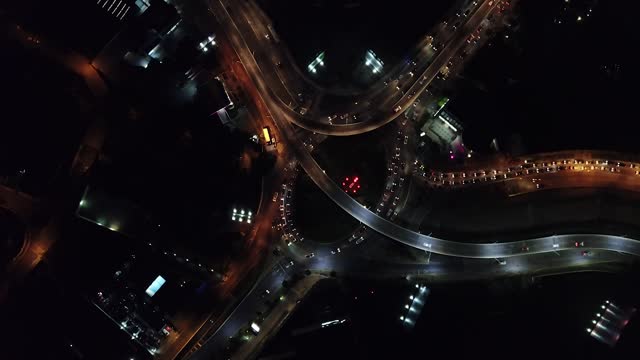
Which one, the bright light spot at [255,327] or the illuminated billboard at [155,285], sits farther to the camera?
the bright light spot at [255,327]

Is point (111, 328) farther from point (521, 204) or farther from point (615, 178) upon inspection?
point (615, 178)

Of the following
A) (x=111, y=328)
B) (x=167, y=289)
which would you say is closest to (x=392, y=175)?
(x=167, y=289)

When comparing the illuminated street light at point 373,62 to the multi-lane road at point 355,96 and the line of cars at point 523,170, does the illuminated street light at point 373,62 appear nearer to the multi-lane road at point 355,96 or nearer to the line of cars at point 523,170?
the multi-lane road at point 355,96

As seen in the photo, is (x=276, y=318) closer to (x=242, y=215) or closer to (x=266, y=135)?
(x=242, y=215)

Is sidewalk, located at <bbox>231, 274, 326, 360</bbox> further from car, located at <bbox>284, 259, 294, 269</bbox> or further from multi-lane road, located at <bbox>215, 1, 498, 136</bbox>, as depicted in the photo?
multi-lane road, located at <bbox>215, 1, 498, 136</bbox>

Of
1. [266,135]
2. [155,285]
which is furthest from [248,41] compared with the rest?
[155,285]

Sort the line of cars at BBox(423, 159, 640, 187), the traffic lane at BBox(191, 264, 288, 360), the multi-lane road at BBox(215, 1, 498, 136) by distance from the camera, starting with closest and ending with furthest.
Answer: the line of cars at BBox(423, 159, 640, 187), the traffic lane at BBox(191, 264, 288, 360), the multi-lane road at BBox(215, 1, 498, 136)

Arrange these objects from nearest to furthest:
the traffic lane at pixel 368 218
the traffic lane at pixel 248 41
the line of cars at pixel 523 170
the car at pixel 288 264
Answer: the traffic lane at pixel 368 218 → the line of cars at pixel 523 170 → the car at pixel 288 264 → the traffic lane at pixel 248 41

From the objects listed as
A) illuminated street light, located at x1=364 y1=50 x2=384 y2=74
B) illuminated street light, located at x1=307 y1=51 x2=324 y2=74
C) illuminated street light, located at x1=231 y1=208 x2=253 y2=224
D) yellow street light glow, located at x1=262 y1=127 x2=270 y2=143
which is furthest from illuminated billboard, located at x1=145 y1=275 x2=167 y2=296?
illuminated street light, located at x1=364 y1=50 x2=384 y2=74

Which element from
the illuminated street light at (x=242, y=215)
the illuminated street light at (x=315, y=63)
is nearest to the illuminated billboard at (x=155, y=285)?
the illuminated street light at (x=242, y=215)

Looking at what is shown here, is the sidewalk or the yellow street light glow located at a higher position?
the yellow street light glow
